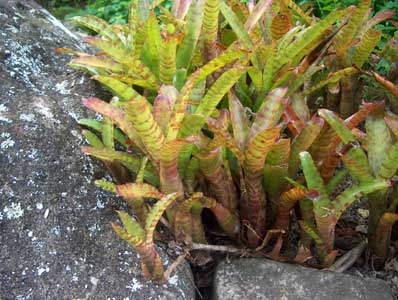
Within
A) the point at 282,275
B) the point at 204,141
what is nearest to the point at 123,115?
the point at 204,141

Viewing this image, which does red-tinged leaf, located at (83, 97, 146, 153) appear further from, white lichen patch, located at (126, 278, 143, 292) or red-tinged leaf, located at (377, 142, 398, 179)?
red-tinged leaf, located at (377, 142, 398, 179)

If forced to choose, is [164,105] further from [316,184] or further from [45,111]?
[45,111]

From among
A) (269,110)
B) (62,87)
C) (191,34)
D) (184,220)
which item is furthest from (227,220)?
(62,87)

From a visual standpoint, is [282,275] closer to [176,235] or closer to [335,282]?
[335,282]

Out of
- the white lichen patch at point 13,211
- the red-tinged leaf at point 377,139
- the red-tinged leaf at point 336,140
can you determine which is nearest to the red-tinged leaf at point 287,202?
the red-tinged leaf at point 336,140

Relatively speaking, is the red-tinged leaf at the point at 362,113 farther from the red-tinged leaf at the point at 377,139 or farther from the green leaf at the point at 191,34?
the green leaf at the point at 191,34
